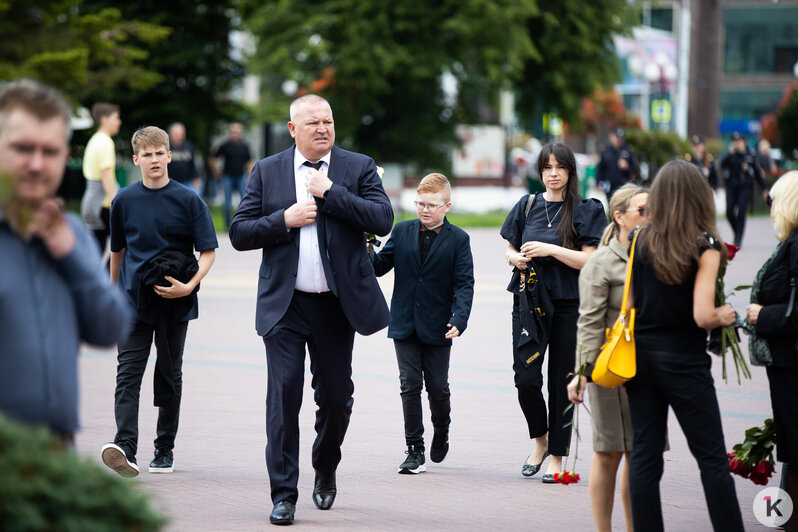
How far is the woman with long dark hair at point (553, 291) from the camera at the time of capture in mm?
6551

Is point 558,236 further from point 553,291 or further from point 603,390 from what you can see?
point 603,390

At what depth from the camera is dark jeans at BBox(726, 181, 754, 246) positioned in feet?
69.5

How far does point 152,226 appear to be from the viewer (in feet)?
21.5

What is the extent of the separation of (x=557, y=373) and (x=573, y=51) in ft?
113

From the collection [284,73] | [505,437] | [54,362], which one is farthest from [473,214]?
[54,362]

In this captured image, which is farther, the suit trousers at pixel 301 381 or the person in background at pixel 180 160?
the person in background at pixel 180 160

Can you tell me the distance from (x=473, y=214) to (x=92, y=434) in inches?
1047

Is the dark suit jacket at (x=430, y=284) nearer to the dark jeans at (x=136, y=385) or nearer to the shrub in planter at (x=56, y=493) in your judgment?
the dark jeans at (x=136, y=385)

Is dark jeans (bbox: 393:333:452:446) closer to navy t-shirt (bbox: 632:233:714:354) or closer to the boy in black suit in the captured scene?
the boy in black suit

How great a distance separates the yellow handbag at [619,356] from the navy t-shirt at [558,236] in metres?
1.92

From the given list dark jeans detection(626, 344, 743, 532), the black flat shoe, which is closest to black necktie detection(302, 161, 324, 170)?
dark jeans detection(626, 344, 743, 532)

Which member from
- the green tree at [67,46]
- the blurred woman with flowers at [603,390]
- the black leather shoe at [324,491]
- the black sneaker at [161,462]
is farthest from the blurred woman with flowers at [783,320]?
the green tree at [67,46]

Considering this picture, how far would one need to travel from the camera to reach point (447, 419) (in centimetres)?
684

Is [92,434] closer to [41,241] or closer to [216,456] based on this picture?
[216,456]
